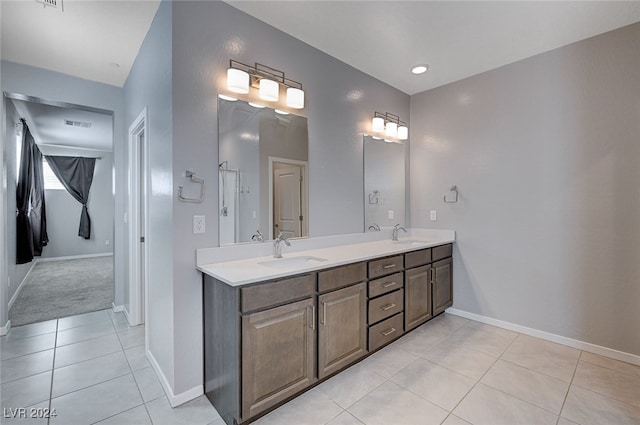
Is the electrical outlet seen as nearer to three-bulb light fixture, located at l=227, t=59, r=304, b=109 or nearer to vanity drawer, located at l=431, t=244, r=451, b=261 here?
three-bulb light fixture, located at l=227, t=59, r=304, b=109

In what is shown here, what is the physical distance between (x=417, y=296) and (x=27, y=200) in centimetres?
626

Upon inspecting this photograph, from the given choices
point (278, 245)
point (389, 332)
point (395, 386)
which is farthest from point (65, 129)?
point (395, 386)

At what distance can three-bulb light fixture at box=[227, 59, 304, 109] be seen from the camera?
1.97 meters

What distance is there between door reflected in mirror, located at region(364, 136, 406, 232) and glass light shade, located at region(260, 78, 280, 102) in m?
1.22

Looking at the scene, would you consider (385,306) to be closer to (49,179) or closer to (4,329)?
(4,329)

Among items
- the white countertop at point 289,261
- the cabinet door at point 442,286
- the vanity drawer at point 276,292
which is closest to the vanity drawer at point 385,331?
the white countertop at point 289,261

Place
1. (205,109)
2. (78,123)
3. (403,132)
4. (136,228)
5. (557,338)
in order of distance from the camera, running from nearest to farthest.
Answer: (205,109)
(557,338)
(136,228)
(403,132)
(78,123)

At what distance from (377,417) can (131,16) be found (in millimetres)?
3166

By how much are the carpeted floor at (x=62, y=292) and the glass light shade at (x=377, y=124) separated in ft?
12.7

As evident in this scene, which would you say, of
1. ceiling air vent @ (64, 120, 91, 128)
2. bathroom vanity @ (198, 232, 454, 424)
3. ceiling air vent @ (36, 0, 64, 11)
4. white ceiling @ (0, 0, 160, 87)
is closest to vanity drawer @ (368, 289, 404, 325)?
bathroom vanity @ (198, 232, 454, 424)

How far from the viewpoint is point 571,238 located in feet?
8.36

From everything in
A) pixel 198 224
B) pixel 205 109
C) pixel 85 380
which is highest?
pixel 205 109

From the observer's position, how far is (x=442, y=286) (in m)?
3.11

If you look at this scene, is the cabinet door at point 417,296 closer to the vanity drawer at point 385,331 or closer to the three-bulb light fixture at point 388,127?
the vanity drawer at point 385,331
